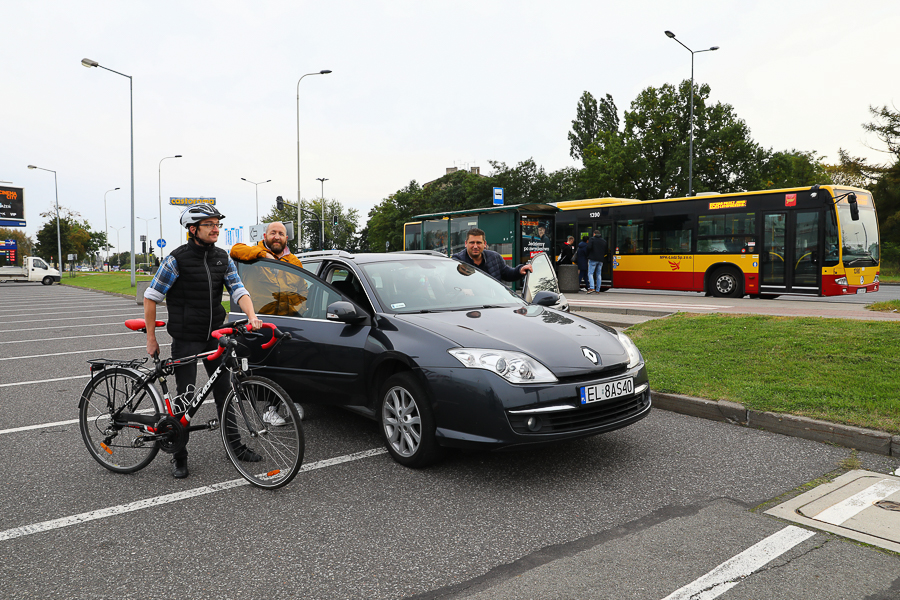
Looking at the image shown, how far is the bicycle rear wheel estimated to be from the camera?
4344mm

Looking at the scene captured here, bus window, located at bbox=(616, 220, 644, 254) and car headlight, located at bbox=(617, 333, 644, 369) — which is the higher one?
bus window, located at bbox=(616, 220, 644, 254)

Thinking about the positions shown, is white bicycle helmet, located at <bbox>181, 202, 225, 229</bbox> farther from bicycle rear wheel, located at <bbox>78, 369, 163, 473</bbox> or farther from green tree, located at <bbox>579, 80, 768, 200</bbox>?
green tree, located at <bbox>579, 80, 768, 200</bbox>

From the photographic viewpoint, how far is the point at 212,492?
4.04m

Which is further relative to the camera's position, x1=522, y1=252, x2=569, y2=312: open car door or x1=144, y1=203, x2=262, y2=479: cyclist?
x1=522, y1=252, x2=569, y2=312: open car door

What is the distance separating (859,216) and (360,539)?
1617 cm

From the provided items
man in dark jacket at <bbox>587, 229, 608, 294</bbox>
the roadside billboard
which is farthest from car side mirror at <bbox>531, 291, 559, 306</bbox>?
the roadside billboard

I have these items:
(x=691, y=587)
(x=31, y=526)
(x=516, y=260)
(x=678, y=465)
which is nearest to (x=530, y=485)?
(x=678, y=465)

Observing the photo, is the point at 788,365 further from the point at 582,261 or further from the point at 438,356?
the point at 582,261

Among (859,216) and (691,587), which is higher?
(859,216)

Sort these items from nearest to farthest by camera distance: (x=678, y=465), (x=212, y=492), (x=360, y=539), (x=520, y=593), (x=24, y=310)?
(x=520, y=593)
(x=360, y=539)
(x=212, y=492)
(x=678, y=465)
(x=24, y=310)

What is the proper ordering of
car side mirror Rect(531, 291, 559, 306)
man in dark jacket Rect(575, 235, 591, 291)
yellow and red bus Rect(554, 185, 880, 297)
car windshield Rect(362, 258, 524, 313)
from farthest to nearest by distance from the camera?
man in dark jacket Rect(575, 235, 591, 291) → yellow and red bus Rect(554, 185, 880, 297) → car side mirror Rect(531, 291, 559, 306) → car windshield Rect(362, 258, 524, 313)

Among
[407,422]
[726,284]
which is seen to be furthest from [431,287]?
[726,284]

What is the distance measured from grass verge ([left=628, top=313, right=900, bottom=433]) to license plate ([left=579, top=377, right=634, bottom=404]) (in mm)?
1728

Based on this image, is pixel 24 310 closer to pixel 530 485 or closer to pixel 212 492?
pixel 212 492
